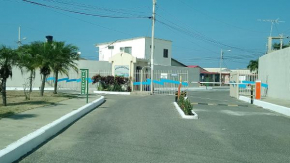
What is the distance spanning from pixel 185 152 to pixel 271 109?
1061cm

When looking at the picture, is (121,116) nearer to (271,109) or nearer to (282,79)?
(271,109)

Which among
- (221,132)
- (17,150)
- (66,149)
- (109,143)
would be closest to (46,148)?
(66,149)

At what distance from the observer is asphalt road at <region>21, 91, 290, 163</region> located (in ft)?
21.0

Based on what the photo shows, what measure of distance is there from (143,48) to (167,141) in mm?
41371

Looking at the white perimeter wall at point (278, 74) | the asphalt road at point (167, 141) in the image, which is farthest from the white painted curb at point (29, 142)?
the white perimeter wall at point (278, 74)

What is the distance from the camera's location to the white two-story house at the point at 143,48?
160ft

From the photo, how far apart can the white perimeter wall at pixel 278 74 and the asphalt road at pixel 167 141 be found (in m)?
7.65

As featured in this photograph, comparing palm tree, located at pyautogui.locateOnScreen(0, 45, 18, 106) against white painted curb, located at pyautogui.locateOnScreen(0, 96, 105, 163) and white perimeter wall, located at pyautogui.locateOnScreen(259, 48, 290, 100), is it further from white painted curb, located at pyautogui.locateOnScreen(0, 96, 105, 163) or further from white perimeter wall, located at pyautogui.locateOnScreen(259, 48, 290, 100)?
white perimeter wall, located at pyautogui.locateOnScreen(259, 48, 290, 100)

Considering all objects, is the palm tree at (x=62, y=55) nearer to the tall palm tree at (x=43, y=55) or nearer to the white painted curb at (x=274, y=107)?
the tall palm tree at (x=43, y=55)

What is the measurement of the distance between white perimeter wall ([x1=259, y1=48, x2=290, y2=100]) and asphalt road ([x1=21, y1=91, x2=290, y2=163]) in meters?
7.65

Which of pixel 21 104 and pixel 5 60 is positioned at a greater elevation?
pixel 5 60

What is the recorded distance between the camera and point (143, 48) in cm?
4866

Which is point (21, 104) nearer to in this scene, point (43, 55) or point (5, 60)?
point (5, 60)

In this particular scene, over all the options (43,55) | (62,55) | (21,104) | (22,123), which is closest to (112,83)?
(62,55)
